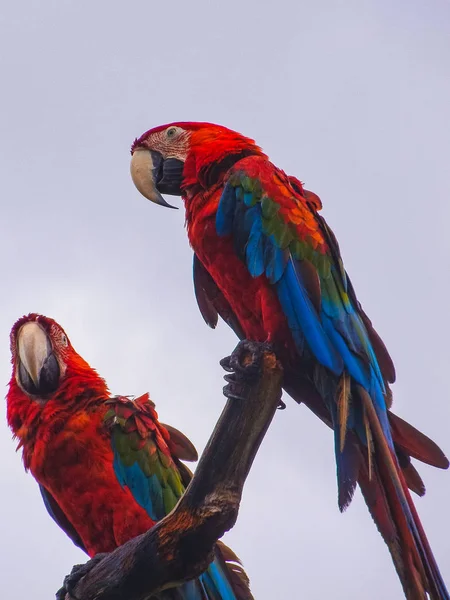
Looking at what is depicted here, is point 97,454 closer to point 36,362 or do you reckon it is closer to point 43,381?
point 43,381

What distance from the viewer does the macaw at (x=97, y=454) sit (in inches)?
179

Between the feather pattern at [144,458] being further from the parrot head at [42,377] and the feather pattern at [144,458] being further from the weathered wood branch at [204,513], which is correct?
the weathered wood branch at [204,513]

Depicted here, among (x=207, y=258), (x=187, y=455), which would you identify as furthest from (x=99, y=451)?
(x=207, y=258)

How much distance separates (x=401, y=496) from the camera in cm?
345

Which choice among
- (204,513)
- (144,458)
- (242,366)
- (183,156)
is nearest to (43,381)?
(144,458)

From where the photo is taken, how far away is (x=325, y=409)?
4152 mm

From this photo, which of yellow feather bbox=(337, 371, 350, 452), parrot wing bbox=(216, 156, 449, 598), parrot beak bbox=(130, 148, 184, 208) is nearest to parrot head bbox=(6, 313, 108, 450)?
parrot beak bbox=(130, 148, 184, 208)

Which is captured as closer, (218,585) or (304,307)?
(304,307)

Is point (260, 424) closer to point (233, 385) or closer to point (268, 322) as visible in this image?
point (233, 385)

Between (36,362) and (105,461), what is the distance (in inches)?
30.6

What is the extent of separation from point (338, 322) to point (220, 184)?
967mm

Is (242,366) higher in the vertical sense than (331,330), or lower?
lower

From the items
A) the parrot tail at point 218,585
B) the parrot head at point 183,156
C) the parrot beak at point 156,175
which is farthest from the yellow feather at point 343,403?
the parrot beak at point 156,175

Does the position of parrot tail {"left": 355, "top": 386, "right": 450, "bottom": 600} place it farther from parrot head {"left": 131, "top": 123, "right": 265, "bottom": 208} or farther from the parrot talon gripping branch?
parrot head {"left": 131, "top": 123, "right": 265, "bottom": 208}
